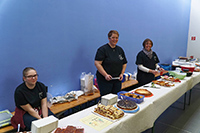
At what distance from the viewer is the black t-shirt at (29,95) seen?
163 centimetres

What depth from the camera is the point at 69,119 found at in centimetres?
130

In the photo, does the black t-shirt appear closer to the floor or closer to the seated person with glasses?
the seated person with glasses

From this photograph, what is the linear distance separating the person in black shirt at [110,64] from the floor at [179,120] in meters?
0.90

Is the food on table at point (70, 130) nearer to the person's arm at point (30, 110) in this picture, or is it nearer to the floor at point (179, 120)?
the person's arm at point (30, 110)

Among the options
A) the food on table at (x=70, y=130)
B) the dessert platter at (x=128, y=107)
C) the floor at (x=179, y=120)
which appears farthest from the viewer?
the floor at (x=179, y=120)

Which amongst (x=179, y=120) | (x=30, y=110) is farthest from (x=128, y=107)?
(x=179, y=120)

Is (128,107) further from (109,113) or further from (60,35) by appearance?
(60,35)

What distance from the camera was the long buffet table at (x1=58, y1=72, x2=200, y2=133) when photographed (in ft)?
4.02

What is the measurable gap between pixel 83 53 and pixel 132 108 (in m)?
1.67

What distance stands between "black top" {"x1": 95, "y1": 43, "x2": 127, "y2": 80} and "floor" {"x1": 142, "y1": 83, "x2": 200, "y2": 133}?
41.2 inches

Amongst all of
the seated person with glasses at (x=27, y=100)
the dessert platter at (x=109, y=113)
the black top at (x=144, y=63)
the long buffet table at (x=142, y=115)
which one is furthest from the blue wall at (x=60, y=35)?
the dessert platter at (x=109, y=113)

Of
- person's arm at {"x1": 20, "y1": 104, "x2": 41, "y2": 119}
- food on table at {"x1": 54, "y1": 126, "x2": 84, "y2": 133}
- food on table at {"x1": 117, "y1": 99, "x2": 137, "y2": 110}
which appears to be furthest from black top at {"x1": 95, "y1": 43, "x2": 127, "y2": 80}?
food on table at {"x1": 54, "y1": 126, "x2": 84, "y2": 133}

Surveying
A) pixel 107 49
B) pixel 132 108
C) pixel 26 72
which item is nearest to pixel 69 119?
pixel 132 108

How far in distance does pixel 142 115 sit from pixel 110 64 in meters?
0.88
